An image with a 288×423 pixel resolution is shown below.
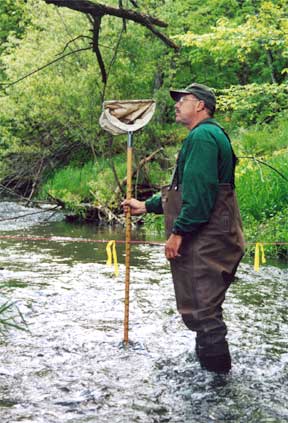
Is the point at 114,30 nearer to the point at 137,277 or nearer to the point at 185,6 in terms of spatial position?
the point at 185,6

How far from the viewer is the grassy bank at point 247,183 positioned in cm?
1120

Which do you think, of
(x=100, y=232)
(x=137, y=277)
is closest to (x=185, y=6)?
(x=100, y=232)

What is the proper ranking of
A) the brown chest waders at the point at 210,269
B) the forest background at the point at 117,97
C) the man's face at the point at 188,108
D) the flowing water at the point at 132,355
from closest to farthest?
1. the flowing water at the point at 132,355
2. the brown chest waders at the point at 210,269
3. the man's face at the point at 188,108
4. the forest background at the point at 117,97

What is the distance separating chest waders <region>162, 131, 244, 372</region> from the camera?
190 inches

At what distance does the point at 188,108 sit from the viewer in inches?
199

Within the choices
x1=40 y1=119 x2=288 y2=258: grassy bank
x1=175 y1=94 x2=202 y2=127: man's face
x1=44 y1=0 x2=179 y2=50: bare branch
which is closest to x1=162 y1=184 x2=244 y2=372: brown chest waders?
x1=175 y1=94 x2=202 y2=127: man's face

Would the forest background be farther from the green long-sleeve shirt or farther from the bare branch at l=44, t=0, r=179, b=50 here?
the green long-sleeve shirt

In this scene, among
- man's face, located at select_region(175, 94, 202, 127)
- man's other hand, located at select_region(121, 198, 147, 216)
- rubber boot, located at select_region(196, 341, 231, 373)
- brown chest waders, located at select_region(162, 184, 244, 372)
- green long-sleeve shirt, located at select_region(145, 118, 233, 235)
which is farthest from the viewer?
man's other hand, located at select_region(121, 198, 147, 216)

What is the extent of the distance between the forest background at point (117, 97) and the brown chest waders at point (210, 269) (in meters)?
6.82

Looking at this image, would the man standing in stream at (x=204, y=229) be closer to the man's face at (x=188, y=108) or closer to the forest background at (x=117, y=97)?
the man's face at (x=188, y=108)

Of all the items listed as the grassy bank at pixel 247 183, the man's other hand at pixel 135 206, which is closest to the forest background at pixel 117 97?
the grassy bank at pixel 247 183

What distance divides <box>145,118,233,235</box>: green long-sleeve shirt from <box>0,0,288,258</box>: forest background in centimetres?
693

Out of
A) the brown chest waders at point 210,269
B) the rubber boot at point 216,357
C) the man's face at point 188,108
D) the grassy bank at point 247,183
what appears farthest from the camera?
the grassy bank at point 247,183

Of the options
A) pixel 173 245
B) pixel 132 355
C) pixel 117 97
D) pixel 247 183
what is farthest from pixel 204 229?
pixel 117 97
